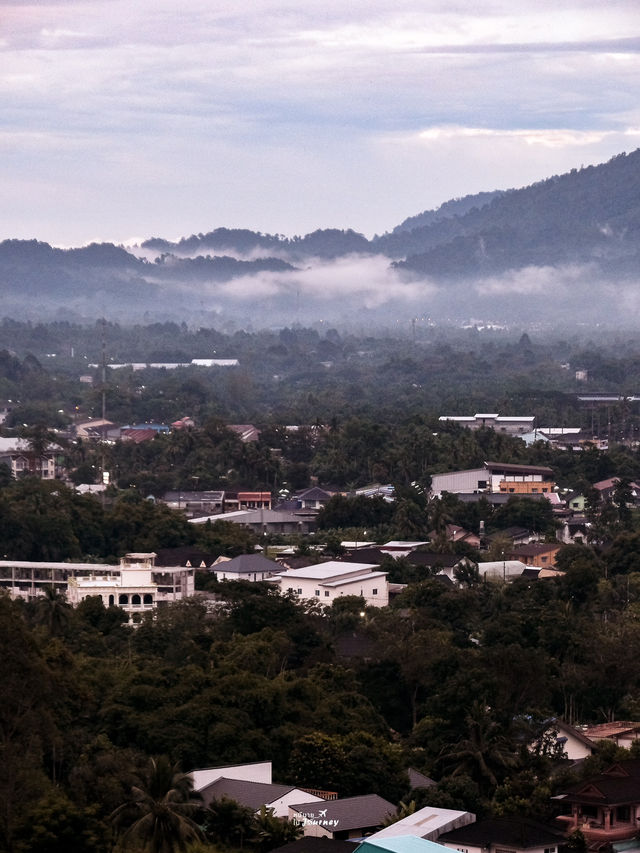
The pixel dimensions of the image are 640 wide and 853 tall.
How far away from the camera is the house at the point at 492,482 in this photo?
6344 centimetres

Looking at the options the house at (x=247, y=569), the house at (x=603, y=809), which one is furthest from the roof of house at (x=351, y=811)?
the house at (x=247, y=569)

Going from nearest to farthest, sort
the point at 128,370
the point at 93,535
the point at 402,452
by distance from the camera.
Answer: the point at 93,535, the point at 402,452, the point at 128,370

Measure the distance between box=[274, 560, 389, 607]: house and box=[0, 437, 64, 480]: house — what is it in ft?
86.6

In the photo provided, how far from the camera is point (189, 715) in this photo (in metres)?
27.6

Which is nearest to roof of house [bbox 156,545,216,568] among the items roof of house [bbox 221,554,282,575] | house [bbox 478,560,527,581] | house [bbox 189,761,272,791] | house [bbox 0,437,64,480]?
roof of house [bbox 221,554,282,575]

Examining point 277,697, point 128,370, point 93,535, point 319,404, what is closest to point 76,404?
point 319,404

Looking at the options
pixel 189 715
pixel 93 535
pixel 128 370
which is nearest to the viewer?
pixel 189 715

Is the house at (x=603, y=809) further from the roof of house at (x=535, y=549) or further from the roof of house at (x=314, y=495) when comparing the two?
the roof of house at (x=314, y=495)

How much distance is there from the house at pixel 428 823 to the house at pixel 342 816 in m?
0.38

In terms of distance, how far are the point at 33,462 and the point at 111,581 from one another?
29777 millimetres

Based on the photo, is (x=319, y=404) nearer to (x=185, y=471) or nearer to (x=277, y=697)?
(x=185, y=471)

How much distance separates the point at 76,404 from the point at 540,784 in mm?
90384

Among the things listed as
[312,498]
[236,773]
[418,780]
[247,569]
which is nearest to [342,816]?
[236,773]

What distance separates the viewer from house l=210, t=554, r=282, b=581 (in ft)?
146
